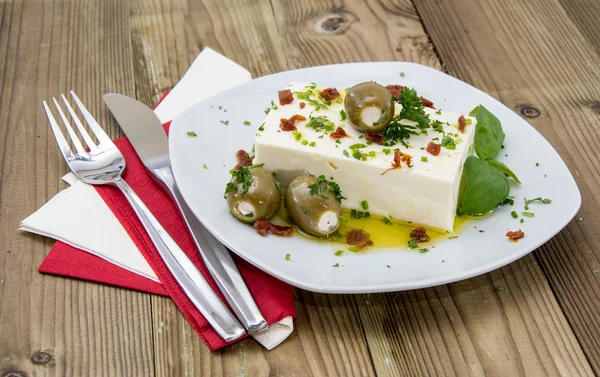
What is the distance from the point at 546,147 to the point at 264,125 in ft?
2.91

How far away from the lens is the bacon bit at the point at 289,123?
2.06 meters

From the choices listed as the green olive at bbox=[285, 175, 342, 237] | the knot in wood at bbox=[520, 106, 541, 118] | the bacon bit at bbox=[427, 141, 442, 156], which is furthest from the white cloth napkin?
the knot in wood at bbox=[520, 106, 541, 118]

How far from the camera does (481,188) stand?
6.36 feet

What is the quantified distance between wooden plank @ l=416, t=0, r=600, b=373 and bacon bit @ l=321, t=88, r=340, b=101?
775mm

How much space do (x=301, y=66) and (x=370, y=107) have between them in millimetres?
894

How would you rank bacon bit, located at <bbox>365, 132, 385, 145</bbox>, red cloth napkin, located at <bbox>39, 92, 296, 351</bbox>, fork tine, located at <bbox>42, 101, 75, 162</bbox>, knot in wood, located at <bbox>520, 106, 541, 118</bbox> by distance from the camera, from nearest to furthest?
red cloth napkin, located at <bbox>39, 92, 296, 351</bbox>, bacon bit, located at <bbox>365, 132, 385, 145</bbox>, fork tine, located at <bbox>42, 101, 75, 162</bbox>, knot in wood, located at <bbox>520, 106, 541, 118</bbox>

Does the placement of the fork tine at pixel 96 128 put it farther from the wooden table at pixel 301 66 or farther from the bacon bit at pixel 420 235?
the bacon bit at pixel 420 235

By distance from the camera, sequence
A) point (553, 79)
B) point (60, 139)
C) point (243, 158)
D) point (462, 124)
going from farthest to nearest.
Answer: point (553, 79), point (60, 139), point (243, 158), point (462, 124)

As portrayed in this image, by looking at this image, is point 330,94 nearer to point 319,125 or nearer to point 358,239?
point 319,125

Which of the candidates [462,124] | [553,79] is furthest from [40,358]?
[553,79]

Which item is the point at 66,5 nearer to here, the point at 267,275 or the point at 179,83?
the point at 179,83

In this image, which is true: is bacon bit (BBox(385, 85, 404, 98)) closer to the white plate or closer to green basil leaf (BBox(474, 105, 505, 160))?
the white plate

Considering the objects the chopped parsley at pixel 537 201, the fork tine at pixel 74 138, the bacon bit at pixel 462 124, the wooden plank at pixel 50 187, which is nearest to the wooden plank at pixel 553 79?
the chopped parsley at pixel 537 201

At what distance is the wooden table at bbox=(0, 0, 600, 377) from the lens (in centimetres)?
173
